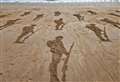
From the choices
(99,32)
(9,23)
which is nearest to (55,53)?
(99,32)

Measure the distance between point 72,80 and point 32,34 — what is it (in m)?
0.46

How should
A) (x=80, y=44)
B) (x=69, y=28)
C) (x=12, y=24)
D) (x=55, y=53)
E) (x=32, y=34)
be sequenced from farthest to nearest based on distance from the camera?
(x=12, y=24), (x=69, y=28), (x=32, y=34), (x=80, y=44), (x=55, y=53)

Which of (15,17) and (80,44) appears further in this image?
(15,17)

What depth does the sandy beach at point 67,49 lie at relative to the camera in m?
0.64

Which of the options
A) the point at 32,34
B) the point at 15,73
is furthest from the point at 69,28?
the point at 15,73

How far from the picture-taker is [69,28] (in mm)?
1135

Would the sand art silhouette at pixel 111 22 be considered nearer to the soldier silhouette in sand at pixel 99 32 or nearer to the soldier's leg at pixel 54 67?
the soldier silhouette in sand at pixel 99 32

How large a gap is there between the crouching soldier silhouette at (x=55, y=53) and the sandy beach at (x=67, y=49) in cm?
1

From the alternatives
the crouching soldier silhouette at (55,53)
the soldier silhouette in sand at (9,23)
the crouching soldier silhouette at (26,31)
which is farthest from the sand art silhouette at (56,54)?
the soldier silhouette in sand at (9,23)

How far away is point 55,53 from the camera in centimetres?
78

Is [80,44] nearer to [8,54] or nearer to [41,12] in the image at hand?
[8,54]

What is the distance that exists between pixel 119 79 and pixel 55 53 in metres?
0.25

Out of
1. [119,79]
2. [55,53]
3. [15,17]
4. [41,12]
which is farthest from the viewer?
[41,12]

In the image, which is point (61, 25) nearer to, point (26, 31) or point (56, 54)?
point (26, 31)
